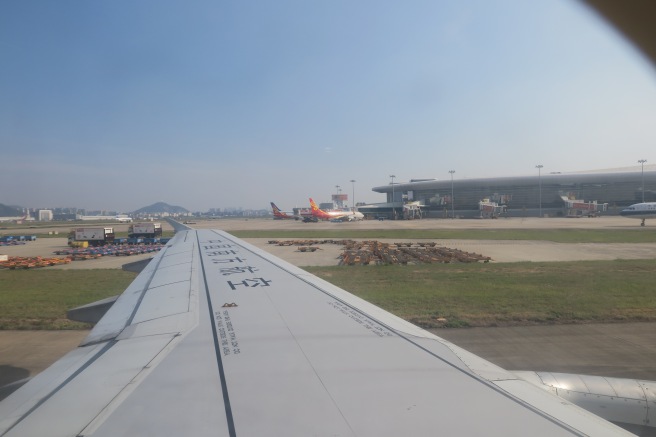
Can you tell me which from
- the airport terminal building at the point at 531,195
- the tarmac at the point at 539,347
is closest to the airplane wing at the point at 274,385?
the tarmac at the point at 539,347

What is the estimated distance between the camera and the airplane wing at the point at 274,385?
6.36 ft

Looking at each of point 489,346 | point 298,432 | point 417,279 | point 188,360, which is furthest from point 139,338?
point 417,279

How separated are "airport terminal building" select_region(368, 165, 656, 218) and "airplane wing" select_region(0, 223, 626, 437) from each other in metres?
84.9

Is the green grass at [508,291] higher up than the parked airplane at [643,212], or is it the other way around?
the parked airplane at [643,212]

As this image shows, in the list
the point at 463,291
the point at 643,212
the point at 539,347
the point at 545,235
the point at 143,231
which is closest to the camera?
the point at 539,347

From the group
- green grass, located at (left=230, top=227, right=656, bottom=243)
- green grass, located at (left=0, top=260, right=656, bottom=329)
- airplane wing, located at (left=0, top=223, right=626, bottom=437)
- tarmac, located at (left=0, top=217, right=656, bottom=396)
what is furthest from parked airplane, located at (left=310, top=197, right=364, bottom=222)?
airplane wing, located at (left=0, top=223, right=626, bottom=437)

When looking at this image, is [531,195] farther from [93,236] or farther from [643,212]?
[93,236]

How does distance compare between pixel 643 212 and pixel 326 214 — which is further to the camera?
pixel 326 214

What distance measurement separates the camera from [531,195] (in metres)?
89.2

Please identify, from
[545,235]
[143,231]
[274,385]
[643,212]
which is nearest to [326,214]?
[143,231]

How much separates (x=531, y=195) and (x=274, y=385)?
3843 inches

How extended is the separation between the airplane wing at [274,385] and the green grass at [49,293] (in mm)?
7803

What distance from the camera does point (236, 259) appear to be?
25.7ft

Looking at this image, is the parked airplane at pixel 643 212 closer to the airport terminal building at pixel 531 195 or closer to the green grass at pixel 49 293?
the airport terminal building at pixel 531 195
